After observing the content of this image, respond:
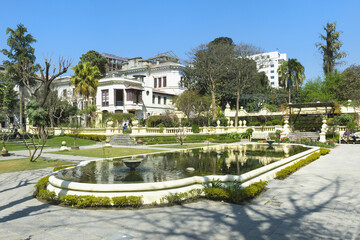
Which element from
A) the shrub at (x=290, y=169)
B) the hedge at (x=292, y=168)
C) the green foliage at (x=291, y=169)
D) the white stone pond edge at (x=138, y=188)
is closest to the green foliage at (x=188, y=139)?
the hedge at (x=292, y=168)

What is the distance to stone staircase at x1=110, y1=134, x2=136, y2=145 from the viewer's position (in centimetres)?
2708

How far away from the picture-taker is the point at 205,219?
567cm

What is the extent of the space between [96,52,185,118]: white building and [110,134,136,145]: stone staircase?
1090 centimetres

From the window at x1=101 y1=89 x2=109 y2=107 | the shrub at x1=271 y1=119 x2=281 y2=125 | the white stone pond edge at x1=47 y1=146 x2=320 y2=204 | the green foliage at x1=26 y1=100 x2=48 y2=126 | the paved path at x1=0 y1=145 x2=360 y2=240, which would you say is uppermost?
the window at x1=101 y1=89 x2=109 y2=107

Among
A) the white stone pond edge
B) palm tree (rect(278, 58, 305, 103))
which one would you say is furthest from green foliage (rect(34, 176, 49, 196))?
palm tree (rect(278, 58, 305, 103))

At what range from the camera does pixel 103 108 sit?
4684 cm

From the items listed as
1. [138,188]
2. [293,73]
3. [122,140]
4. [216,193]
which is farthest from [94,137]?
[293,73]

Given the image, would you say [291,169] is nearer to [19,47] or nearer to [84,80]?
[84,80]

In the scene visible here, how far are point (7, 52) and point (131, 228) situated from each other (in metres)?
50.2

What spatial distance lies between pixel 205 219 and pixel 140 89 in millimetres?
41834

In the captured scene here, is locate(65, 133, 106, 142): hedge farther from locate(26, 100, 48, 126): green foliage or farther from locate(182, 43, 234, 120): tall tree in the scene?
locate(182, 43, 234, 120): tall tree

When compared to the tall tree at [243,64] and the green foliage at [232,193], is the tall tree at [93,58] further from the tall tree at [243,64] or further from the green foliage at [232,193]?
the green foliage at [232,193]

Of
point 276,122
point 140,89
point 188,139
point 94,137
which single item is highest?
point 140,89

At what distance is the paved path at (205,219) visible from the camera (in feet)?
16.0
